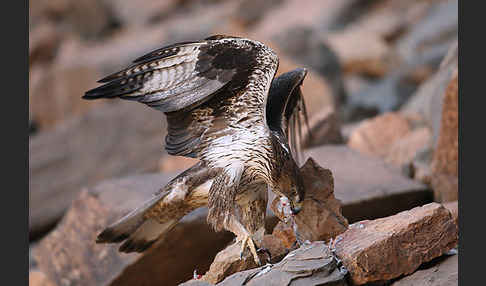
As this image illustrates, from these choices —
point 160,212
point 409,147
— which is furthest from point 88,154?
point 160,212

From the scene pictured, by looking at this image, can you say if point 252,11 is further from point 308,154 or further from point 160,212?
point 160,212

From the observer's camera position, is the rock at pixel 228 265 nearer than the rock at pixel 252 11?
Yes

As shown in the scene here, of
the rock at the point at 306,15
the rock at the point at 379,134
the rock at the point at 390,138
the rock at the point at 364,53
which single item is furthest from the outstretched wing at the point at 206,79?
the rock at the point at 306,15

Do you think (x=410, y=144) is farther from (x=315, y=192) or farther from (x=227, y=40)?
(x=227, y=40)

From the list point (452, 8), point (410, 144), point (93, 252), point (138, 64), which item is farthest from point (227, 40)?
point (452, 8)

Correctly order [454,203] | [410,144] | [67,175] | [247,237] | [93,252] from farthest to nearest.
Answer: [67,175] < [410,144] < [93,252] < [454,203] < [247,237]

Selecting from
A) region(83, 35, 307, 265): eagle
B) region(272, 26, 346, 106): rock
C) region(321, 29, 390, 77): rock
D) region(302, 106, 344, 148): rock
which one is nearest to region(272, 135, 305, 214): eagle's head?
region(83, 35, 307, 265): eagle

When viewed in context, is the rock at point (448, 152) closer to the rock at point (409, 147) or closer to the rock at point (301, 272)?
the rock at point (409, 147)
